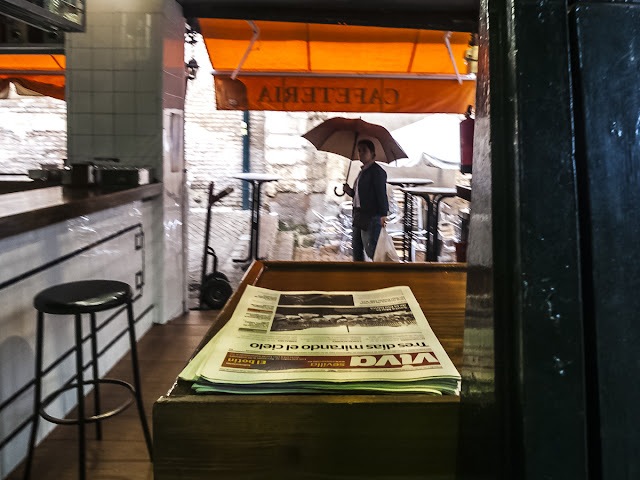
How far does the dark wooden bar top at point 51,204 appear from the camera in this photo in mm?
2121

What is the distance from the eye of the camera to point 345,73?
5.20 m

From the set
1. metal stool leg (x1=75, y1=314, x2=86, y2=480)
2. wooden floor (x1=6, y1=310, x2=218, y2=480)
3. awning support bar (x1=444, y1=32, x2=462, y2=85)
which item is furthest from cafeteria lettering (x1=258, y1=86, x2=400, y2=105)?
metal stool leg (x1=75, y1=314, x2=86, y2=480)

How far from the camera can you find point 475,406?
516 mm

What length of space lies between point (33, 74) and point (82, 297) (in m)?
4.95

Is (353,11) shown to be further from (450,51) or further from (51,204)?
(51,204)

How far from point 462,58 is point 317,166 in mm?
4644

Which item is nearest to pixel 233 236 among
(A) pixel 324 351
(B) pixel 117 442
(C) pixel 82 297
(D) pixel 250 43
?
(D) pixel 250 43

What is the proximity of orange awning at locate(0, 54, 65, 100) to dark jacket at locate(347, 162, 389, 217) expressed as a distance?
343 centimetres

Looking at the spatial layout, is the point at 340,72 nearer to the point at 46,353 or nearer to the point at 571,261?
the point at 46,353

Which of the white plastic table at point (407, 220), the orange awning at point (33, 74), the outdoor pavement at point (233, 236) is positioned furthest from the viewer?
the outdoor pavement at point (233, 236)

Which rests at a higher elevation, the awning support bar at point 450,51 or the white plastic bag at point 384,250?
the awning support bar at point 450,51

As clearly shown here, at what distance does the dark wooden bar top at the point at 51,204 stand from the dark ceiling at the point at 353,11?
1.93m

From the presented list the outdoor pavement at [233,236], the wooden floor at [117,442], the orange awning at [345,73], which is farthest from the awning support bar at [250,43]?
the outdoor pavement at [233,236]

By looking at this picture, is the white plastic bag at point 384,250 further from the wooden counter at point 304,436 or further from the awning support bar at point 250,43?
the wooden counter at point 304,436
